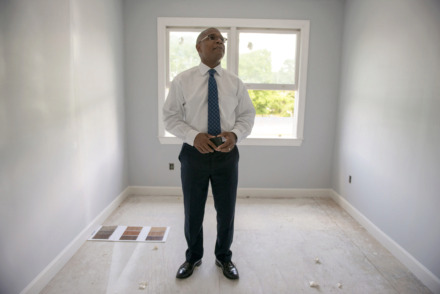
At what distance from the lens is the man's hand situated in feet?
6.27

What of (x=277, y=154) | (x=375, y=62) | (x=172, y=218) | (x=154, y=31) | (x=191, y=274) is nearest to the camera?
(x=191, y=274)

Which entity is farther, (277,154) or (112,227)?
(277,154)

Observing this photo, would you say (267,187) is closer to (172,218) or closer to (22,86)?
(172,218)

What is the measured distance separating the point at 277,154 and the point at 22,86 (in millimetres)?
2791

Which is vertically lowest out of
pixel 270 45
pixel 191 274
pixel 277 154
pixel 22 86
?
pixel 191 274

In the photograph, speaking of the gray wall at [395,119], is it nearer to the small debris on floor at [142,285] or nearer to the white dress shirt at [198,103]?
the white dress shirt at [198,103]

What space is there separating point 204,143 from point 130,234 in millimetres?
1393

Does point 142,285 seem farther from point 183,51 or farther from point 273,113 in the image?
point 183,51

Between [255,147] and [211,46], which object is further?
[255,147]

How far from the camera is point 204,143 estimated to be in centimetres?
188

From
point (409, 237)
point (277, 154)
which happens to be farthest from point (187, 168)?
point (277, 154)

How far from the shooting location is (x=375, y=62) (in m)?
2.88

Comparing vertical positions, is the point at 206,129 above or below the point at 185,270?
above

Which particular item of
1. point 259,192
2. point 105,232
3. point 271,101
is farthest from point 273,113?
point 105,232
